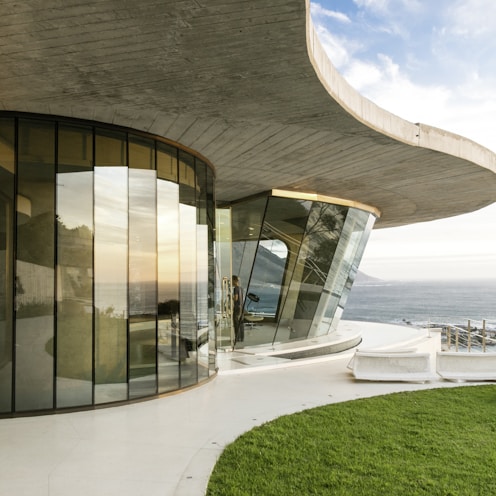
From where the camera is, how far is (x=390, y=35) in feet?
58.9

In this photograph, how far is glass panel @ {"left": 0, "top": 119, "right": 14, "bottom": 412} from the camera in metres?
6.88

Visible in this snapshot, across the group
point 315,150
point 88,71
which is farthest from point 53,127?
point 315,150

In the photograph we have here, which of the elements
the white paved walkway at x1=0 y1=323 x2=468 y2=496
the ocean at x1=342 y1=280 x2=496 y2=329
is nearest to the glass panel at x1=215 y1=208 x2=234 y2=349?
the white paved walkway at x1=0 y1=323 x2=468 y2=496

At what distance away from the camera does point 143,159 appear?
806 cm

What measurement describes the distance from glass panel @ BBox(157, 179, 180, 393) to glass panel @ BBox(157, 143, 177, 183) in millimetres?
125

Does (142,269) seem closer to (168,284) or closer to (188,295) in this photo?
(168,284)

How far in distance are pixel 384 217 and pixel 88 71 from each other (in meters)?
14.4

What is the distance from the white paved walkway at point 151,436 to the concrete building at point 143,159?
673mm

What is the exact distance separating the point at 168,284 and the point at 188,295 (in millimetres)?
650

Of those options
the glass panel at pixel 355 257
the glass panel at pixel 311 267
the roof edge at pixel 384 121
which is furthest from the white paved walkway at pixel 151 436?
the glass panel at pixel 355 257

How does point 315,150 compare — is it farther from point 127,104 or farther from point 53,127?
point 53,127

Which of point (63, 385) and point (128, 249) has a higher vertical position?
point (128, 249)

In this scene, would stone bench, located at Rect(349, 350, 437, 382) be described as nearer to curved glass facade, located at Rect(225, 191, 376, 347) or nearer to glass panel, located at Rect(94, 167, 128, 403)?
glass panel, located at Rect(94, 167, 128, 403)

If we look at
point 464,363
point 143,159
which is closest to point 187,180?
point 143,159
